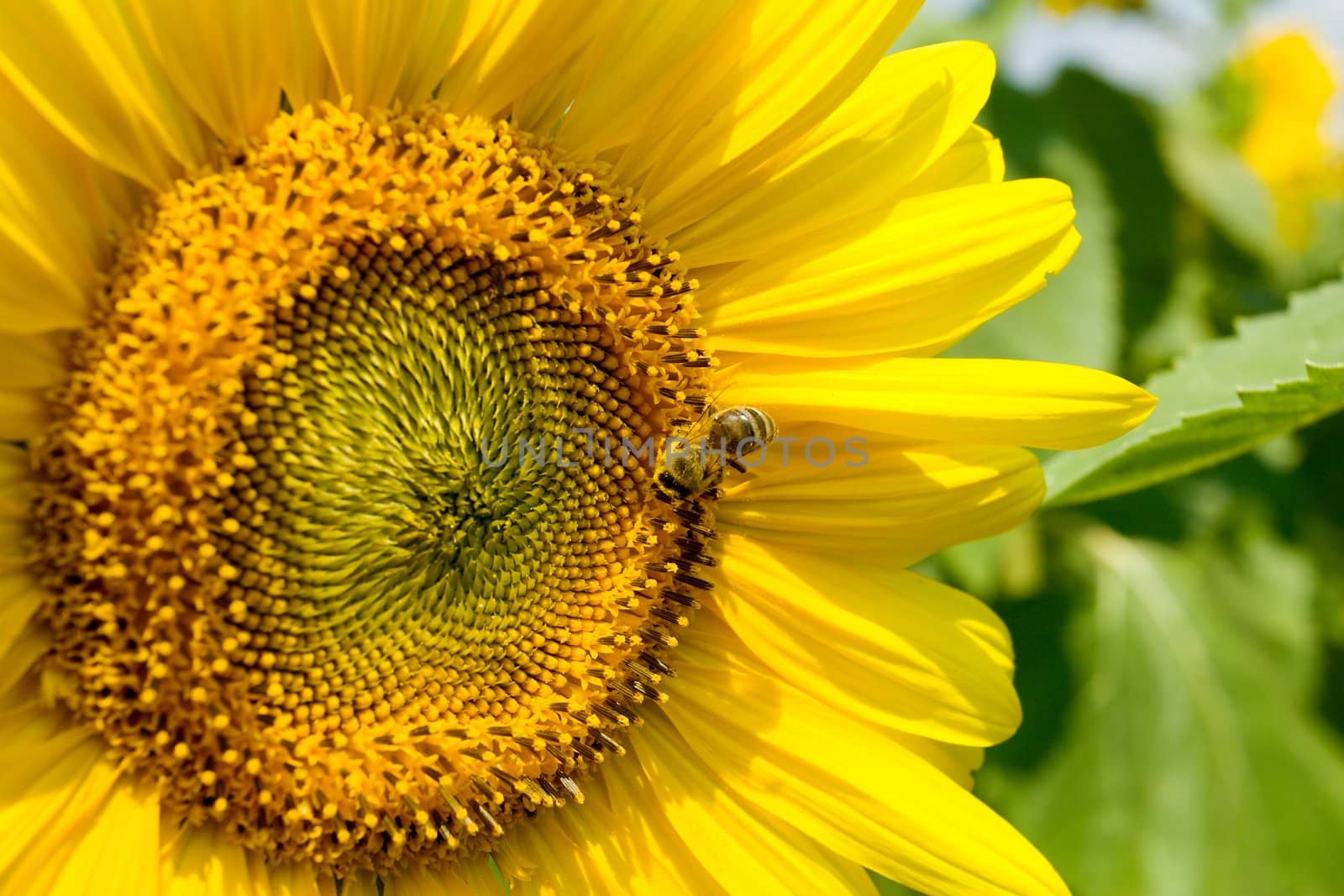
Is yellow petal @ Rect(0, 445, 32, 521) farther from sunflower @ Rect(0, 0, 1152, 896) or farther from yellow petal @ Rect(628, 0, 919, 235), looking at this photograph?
yellow petal @ Rect(628, 0, 919, 235)

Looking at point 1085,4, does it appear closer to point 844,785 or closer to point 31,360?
point 844,785

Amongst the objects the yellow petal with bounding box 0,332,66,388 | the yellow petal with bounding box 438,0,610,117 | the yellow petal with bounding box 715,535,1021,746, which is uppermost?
the yellow petal with bounding box 438,0,610,117

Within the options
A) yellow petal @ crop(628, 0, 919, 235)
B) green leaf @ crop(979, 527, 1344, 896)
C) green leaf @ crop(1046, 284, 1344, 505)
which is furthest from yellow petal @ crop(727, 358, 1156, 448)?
green leaf @ crop(979, 527, 1344, 896)

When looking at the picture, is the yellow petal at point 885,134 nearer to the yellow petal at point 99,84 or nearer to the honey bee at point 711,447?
the honey bee at point 711,447

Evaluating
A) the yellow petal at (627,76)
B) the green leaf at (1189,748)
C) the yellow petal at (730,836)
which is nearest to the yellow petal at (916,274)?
the yellow petal at (627,76)

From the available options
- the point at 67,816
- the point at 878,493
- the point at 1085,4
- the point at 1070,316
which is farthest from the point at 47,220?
the point at 1085,4
